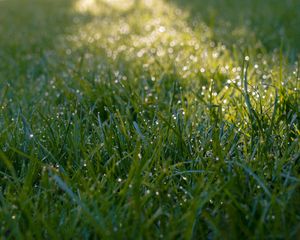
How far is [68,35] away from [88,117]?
2.86 meters

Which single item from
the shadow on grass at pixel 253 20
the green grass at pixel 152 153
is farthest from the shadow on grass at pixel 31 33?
the shadow on grass at pixel 253 20

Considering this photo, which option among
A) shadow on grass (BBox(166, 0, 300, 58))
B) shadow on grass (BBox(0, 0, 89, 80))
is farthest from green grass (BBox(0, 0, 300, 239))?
shadow on grass (BBox(166, 0, 300, 58))

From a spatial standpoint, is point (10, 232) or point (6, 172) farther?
point (6, 172)

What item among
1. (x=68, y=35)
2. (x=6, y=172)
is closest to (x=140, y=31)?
(x=68, y=35)

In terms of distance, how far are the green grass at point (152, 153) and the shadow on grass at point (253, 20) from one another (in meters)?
0.45

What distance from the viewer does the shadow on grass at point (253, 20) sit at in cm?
353

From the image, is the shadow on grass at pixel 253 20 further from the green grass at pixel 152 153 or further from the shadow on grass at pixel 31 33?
the shadow on grass at pixel 31 33

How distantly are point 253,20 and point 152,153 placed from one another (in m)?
3.18

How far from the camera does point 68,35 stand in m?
4.59

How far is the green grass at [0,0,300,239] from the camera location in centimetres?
123

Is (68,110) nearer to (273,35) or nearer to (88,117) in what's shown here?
(88,117)

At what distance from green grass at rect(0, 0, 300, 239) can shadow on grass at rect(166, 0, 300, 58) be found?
447mm

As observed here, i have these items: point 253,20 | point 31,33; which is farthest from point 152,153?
point 31,33

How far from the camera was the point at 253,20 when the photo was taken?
14.4ft
